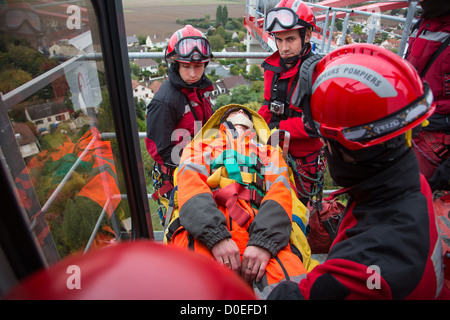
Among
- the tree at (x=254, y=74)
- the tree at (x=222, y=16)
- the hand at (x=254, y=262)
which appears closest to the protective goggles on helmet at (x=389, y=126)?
the hand at (x=254, y=262)

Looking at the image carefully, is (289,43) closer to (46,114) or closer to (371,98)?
(371,98)

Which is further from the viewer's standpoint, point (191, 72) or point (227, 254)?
point (191, 72)

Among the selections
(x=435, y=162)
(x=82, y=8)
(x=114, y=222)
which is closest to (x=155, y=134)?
(x=114, y=222)

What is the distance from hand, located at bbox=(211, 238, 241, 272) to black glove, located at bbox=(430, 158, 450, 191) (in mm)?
1754

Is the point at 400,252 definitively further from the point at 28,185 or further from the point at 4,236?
the point at 28,185

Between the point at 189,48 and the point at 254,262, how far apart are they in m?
1.91

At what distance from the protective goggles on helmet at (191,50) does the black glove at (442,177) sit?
219cm

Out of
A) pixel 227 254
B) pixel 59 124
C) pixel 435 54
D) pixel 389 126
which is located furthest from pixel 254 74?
pixel 389 126

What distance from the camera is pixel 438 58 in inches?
88.4

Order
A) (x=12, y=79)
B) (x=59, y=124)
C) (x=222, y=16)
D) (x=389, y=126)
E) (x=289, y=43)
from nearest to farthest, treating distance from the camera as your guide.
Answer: (x=12, y=79), (x=389, y=126), (x=59, y=124), (x=289, y=43), (x=222, y=16)

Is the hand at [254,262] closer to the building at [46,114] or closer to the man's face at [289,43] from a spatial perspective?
the building at [46,114]

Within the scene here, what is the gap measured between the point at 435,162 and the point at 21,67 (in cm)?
284

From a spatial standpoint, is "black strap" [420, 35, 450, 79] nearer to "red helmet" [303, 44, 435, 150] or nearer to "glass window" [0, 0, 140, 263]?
"red helmet" [303, 44, 435, 150]

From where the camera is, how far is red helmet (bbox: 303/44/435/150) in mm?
1124
